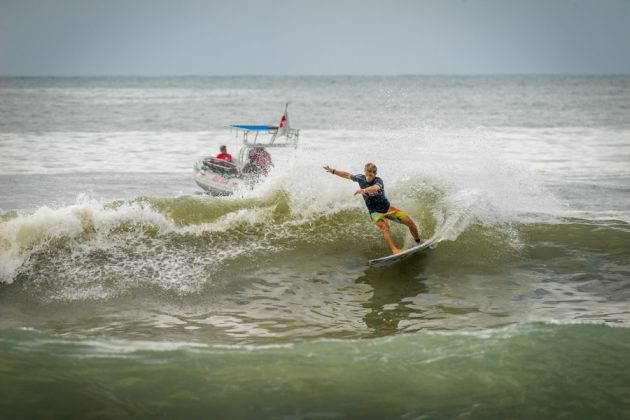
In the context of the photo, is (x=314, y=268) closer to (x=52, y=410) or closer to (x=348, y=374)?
(x=348, y=374)

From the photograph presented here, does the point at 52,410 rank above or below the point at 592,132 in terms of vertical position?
below

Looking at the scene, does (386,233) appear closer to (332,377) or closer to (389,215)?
(389,215)

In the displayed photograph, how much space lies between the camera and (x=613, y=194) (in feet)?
69.1

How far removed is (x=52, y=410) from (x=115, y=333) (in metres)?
2.25

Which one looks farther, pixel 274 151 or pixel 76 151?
pixel 76 151

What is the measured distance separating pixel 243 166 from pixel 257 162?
1.74ft

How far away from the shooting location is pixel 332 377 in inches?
277

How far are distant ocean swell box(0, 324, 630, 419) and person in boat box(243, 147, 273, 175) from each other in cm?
1276

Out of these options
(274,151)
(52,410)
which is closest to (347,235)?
(52,410)

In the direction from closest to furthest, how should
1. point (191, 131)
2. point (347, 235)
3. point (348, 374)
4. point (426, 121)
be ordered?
1. point (348, 374)
2. point (347, 235)
3. point (191, 131)
4. point (426, 121)

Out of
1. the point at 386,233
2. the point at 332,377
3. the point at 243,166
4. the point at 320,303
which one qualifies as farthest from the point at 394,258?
the point at 243,166

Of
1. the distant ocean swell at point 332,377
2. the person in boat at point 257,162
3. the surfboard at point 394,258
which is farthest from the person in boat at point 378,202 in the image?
the person in boat at point 257,162

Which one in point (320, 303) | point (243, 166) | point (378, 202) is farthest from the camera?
point (243, 166)

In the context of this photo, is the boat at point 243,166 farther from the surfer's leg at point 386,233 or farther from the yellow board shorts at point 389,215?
the surfer's leg at point 386,233
